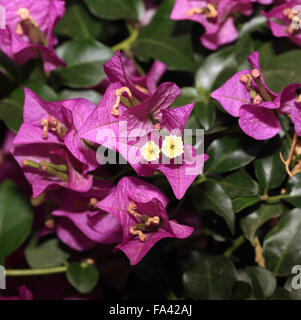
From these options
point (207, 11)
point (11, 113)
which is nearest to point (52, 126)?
point (11, 113)

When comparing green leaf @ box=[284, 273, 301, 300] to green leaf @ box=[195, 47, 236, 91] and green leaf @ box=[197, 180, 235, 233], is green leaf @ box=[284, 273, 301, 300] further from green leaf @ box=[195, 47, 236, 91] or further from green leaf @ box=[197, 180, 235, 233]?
green leaf @ box=[195, 47, 236, 91]

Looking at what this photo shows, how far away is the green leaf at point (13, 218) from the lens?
861mm

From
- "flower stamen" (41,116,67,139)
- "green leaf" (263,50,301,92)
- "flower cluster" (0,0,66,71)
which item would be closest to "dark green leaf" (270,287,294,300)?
"green leaf" (263,50,301,92)

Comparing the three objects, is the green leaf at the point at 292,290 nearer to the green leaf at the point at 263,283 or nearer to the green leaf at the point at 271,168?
the green leaf at the point at 263,283

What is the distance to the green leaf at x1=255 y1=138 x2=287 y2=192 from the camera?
745 millimetres

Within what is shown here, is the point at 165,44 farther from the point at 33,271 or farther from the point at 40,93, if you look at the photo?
the point at 33,271

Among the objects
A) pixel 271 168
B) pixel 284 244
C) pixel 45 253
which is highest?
pixel 271 168

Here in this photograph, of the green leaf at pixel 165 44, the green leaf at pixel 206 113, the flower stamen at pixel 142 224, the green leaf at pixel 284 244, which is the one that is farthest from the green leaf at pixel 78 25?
the green leaf at pixel 284 244

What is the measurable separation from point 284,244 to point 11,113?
53 cm

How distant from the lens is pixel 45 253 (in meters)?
0.89

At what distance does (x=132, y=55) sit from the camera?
0.94 meters

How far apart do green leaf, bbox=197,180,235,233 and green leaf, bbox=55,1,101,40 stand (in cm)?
44
